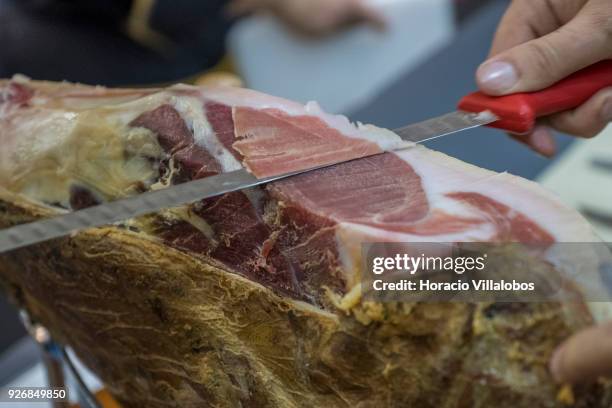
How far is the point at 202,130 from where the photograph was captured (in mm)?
954

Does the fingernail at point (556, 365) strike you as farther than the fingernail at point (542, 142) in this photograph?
No

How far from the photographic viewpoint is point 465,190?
2.78 feet

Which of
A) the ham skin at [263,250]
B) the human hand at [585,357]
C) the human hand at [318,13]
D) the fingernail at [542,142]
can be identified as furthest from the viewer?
the human hand at [318,13]

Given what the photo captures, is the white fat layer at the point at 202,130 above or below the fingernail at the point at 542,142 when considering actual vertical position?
above

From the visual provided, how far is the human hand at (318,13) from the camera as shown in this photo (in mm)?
2799

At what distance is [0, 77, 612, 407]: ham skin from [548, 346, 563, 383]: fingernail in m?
0.01

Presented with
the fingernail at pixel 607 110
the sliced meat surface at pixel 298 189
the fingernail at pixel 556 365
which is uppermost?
the sliced meat surface at pixel 298 189

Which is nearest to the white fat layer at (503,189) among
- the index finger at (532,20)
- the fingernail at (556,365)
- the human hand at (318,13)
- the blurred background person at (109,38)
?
the fingernail at (556,365)

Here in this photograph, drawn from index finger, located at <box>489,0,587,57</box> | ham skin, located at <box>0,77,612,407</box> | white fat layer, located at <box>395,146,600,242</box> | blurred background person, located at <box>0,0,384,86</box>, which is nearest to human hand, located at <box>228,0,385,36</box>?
blurred background person, located at <box>0,0,384,86</box>

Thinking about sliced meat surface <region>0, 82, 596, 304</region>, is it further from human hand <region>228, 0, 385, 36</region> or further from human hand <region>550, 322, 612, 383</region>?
human hand <region>228, 0, 385, 36</region>

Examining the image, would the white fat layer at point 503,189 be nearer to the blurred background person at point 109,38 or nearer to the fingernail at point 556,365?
the fingernail at point 556,365

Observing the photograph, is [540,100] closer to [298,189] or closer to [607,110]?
[607,110]

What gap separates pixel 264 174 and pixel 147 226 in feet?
0.62

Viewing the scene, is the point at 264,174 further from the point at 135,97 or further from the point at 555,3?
the point at 555,3
